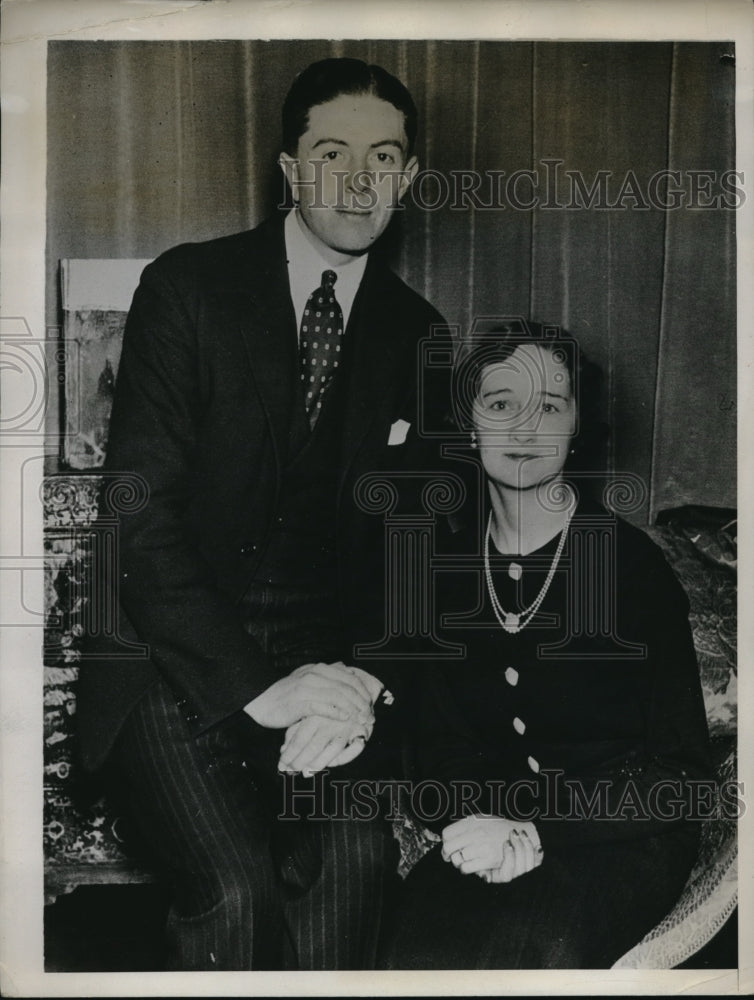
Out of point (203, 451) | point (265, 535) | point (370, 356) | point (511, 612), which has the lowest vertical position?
point (511, 612)

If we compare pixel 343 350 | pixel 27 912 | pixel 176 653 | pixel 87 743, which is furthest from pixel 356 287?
pixel 27 912

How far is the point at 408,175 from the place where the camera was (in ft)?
5.36

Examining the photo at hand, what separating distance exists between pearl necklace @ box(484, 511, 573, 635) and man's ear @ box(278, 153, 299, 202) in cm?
69

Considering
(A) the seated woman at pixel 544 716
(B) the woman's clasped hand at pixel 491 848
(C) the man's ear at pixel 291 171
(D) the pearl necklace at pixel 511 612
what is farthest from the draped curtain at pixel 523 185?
(B) the woman's clasped hand at pixel 491 848

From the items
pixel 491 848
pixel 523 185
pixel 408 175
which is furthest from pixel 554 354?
pixel 491 848

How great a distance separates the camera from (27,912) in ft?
5.30

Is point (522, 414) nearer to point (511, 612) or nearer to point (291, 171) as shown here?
point (511, 612)

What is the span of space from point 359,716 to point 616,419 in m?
0.71

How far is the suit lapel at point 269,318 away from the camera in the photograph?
1.60 meters

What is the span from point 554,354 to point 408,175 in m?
0.42

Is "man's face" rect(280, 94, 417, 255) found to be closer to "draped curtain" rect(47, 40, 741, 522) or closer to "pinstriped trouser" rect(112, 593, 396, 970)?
"draped curtain" rect(47, 40, 741, 522)

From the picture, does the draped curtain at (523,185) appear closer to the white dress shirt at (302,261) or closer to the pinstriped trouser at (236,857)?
the white dress shirt at (302,261)

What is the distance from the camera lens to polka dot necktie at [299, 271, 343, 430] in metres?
1.62

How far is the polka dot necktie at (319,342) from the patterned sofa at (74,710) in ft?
1.38
